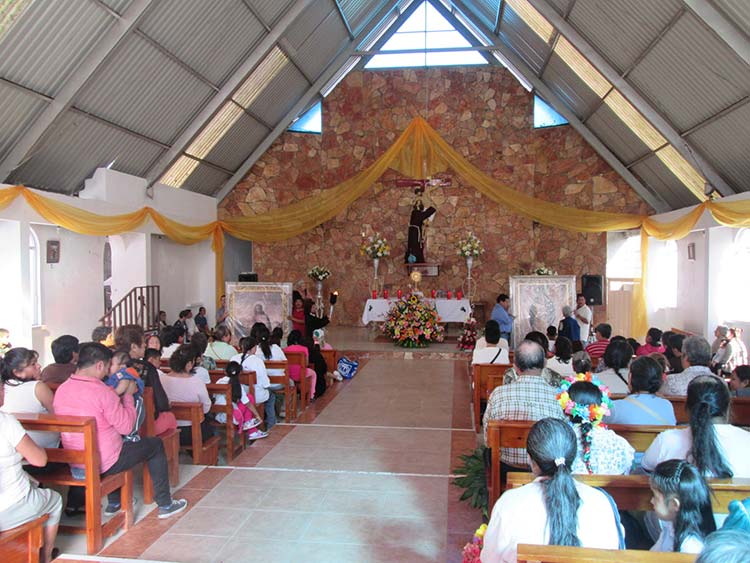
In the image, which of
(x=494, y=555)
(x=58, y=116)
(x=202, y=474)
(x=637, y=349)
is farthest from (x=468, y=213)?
(x=494, y=555)

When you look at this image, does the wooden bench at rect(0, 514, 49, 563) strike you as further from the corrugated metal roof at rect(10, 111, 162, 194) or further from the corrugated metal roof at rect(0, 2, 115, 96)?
the corrugated metal roof at rect(10, 111, 162, 194)

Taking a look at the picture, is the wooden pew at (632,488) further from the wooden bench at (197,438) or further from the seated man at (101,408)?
the wooden bench at (197,438)

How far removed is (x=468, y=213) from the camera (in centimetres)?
1431

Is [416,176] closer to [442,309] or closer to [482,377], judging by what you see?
[442,309]

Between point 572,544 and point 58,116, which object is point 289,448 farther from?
point 58,116

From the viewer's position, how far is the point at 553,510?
2.27 metres

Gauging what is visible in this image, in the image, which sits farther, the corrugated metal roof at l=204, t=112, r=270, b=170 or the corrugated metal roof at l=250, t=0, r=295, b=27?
the corrugated metal roof at l=204, t=112, r=270, b=170

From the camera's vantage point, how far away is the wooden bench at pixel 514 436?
3600mm

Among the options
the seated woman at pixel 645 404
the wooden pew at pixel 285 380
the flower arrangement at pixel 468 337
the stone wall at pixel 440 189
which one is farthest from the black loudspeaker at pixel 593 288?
the seated woman at pixel 645 404

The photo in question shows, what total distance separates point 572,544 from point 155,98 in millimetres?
9556

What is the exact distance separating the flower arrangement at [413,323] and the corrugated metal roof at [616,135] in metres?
4.76

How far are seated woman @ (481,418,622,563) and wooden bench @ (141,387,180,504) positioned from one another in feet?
9.34

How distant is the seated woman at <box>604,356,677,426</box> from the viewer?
12.4 ft

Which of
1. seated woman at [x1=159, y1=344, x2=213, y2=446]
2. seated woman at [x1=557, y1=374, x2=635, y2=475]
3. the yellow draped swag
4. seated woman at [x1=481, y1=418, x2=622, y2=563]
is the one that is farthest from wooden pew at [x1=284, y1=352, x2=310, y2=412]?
seated woman at [x1=481, y1=418, x2=622, y2=563]
